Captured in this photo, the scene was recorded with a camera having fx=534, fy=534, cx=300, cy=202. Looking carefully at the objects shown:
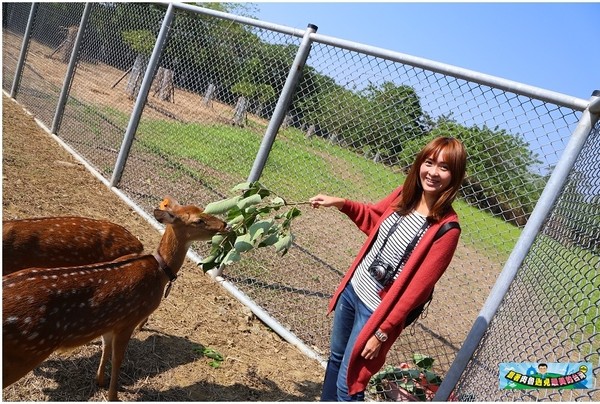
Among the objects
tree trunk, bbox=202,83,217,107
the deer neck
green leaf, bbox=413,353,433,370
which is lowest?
green leaf, bbox=413,353,433,370

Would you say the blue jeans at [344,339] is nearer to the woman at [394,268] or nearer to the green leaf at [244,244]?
the woman at [394,268]

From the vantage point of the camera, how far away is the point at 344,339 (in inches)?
121

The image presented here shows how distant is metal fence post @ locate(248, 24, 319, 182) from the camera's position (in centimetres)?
465

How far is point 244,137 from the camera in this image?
682cm

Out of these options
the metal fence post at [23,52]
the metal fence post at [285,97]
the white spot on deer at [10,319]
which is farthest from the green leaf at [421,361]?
the metal fence post at [23,52]

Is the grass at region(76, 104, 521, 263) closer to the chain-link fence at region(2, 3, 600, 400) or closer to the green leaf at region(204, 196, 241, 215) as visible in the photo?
the chain-link fence at region(2, 3, 600, 400)

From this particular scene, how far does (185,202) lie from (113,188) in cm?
99

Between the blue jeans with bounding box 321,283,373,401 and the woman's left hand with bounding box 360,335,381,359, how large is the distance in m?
0.16

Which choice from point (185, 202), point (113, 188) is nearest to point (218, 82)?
point (185, 202)

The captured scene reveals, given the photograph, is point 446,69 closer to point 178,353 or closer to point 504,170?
point 504,170

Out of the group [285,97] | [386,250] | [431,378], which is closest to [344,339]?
[386,250]

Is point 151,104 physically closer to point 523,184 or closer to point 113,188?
point 113,188

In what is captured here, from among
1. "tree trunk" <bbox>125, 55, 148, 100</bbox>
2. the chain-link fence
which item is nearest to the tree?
the chain-link fence

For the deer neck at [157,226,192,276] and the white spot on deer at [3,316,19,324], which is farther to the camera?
the deer neck at [157,226,192,276]
